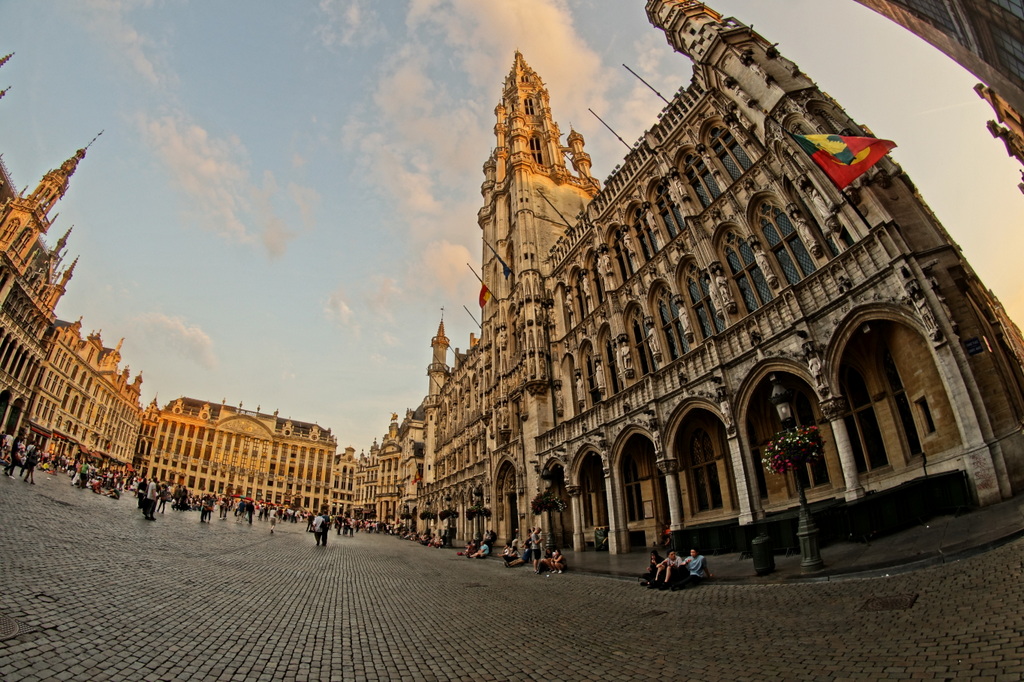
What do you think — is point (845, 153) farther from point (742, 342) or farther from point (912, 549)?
point (912, 549)

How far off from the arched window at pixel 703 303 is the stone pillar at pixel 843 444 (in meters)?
5.68

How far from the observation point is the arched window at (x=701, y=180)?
66.5 ft

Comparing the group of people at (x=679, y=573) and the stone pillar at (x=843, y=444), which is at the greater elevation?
the stone pillar at (x=843, y=444)

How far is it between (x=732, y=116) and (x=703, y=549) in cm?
1780

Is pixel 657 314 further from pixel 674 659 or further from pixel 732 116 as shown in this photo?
pixel 674 659

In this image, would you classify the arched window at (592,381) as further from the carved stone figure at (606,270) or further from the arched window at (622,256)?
the arched window at (622,256)

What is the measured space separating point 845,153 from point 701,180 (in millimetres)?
7813

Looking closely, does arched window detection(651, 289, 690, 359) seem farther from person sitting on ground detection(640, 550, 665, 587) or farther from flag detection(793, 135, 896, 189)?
person sitting on ground detection(640, 550, 665, 587)

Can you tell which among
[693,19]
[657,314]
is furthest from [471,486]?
[693,19]

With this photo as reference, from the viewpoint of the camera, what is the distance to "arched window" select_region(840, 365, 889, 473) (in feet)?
46.2

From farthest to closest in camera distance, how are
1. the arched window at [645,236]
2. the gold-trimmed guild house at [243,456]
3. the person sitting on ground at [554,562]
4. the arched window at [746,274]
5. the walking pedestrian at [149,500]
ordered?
the gold-trimmed guild house at [243,456] → the arched window at [645,236] → the walking pedestrian at [149,500] → the arched window at [746,274] → the person sitting on ground at [554,562]

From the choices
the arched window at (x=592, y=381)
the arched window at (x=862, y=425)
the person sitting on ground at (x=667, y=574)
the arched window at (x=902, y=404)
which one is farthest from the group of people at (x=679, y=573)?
the arched window at (x=592, y=381)

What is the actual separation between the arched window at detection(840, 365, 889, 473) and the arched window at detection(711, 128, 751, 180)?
9.37 m

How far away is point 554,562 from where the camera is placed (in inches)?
667
